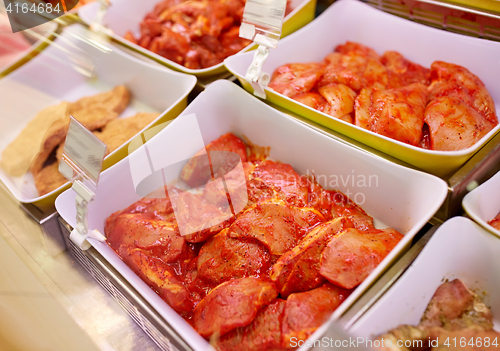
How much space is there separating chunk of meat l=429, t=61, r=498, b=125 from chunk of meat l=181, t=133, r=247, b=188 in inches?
37.5

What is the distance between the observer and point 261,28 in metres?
1.67

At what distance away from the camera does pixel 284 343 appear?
3.45 feet

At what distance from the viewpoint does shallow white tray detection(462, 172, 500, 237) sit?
4.07ft

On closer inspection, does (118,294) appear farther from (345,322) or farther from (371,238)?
(371,238)

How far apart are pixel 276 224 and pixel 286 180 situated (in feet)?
1.01

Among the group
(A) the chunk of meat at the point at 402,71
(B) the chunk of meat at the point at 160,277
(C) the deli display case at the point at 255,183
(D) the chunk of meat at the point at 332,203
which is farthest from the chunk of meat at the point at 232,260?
(A) the chunk of meat at the point at 402,71

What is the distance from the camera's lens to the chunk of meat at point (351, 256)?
1.16 metres

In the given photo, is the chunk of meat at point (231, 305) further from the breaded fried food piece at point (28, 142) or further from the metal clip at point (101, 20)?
the metal clip at point (101, 20)

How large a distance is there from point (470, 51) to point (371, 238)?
1.26 m

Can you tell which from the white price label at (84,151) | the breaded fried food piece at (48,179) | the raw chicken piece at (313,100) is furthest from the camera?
the raw chicken piece at (313,100)

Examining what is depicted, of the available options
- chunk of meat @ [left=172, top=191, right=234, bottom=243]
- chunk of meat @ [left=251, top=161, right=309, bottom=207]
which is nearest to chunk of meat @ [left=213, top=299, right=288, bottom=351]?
chunk of meat @ [left=172, top=191, right=234, bottom=243]

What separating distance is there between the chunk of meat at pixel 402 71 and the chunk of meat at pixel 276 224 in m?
0.94

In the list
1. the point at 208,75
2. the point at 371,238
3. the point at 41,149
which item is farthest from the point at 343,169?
the point at 41,149

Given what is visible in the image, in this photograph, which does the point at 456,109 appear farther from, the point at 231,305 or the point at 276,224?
the point at 231,305
